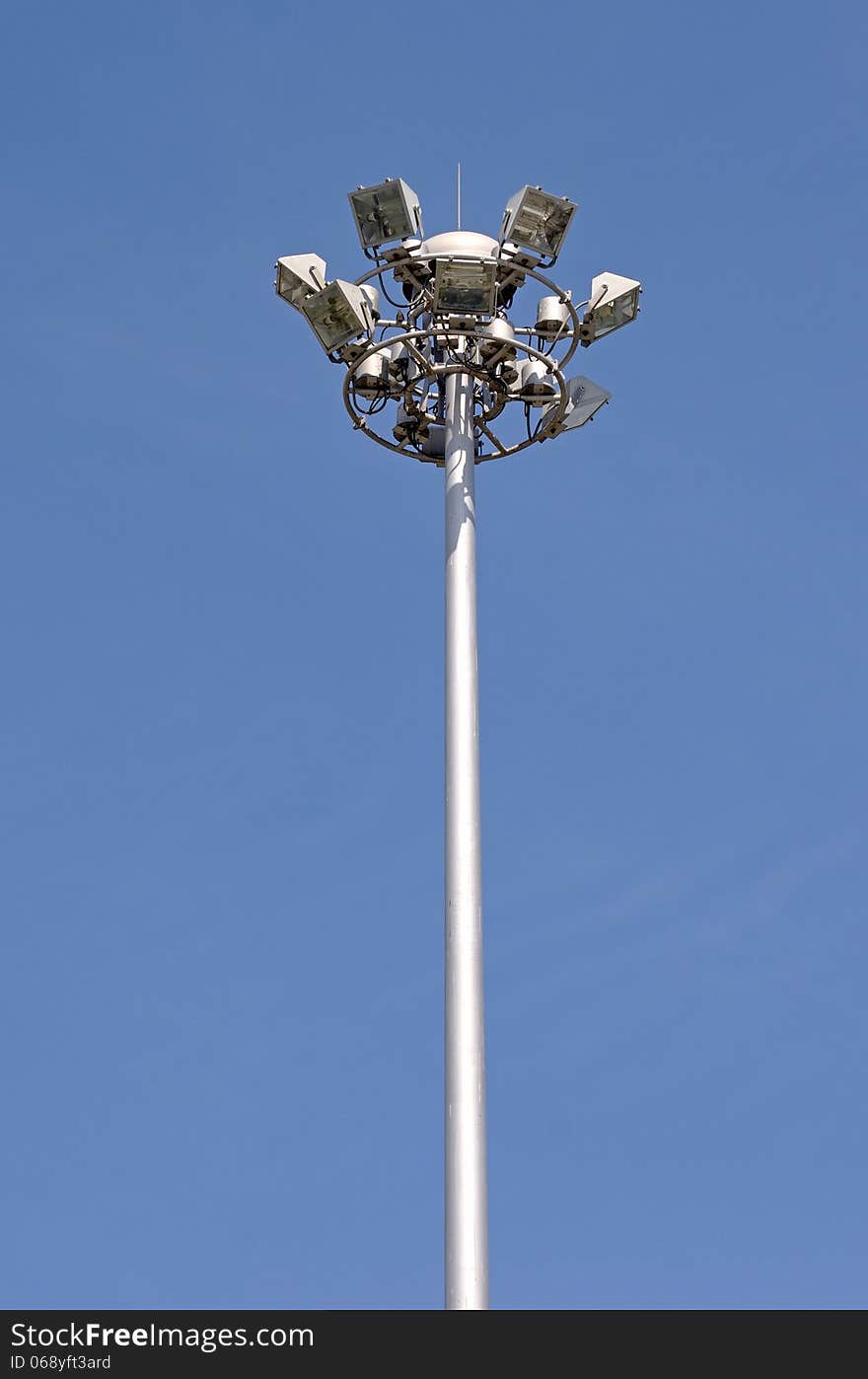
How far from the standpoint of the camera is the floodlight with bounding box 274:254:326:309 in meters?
32.5

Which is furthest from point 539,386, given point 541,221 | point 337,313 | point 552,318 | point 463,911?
point 463,911

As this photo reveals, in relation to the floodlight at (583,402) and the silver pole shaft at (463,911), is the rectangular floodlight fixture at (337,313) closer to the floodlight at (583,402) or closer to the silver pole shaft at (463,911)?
the silver pole shaft at (463,911)

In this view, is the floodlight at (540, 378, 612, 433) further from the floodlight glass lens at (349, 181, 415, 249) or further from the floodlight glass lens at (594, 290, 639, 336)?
Result: the floodlight glass lens at (349, 181, 415, 249)

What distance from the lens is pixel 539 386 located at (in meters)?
33.1

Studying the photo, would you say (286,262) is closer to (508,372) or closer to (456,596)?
(508,372)

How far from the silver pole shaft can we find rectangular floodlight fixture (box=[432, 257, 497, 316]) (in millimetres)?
1391

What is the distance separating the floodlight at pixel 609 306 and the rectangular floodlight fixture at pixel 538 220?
119cm

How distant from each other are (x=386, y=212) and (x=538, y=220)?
2.10 metres

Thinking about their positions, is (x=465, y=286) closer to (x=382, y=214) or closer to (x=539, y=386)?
(x=382, y=214)

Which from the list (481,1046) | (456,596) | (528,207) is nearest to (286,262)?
(528,207)

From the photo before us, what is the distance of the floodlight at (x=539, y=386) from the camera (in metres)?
33.0

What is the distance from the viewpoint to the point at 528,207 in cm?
3162
